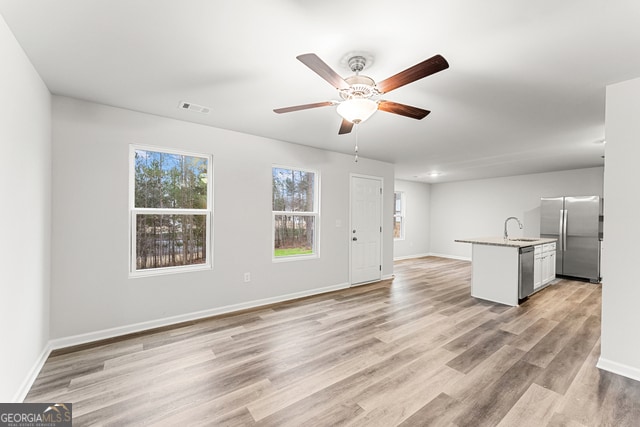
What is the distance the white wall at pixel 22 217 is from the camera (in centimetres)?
174

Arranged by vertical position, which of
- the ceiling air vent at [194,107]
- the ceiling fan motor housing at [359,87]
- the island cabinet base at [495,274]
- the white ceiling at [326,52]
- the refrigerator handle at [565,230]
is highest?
the white ceiling at [326,52]

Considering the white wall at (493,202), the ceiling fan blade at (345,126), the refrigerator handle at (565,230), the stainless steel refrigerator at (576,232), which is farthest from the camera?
the white wall at (493,202)

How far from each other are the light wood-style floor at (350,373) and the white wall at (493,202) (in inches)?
162

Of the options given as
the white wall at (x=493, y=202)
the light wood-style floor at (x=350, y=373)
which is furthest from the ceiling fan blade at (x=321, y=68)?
the white wall at (x=493, y=202)

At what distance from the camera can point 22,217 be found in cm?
202

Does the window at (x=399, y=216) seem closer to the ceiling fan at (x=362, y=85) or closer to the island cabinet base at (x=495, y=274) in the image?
the island cabinet base at (x=495, y=274)

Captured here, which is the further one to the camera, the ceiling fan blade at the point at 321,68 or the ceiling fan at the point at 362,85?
the ceiling fan at the point at 362,85

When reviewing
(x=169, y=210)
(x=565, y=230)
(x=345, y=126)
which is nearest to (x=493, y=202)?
(x=565, y=230)

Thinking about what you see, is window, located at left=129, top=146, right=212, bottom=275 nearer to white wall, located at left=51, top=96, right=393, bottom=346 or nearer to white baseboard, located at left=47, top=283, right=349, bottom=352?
white wall, located at left=51, top=96, right=393, bottom=346

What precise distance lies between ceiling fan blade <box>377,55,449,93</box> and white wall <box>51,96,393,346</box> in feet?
8.34

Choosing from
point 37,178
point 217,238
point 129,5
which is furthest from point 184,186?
point 129,5

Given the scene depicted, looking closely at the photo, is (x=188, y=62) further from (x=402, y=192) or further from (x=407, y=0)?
(x=402, y=192)

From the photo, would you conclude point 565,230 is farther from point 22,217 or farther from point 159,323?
point 22,217

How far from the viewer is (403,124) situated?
11.5 ft
